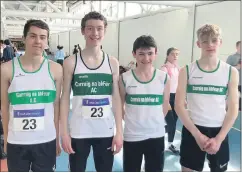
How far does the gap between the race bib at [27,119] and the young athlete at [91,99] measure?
0.51 feet

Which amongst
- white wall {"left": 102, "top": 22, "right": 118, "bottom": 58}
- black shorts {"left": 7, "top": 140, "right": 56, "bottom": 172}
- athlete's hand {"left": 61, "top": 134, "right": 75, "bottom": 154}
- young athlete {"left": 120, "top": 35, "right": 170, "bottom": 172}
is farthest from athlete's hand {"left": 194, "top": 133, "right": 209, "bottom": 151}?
white wall {"left": 102, "top": 22, "right": 118, "bottom": 58}

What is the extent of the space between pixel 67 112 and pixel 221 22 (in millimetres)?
5024

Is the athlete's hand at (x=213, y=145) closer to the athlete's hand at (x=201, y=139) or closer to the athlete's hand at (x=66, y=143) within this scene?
the athlete's hand at (x=201, y=139)

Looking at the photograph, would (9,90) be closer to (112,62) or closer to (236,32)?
(112,62)

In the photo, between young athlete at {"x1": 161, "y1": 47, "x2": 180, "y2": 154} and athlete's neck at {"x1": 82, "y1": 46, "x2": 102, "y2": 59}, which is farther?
young athlete at {"x1": 161, "y1": 47, "x2": 180, "y2": 154}

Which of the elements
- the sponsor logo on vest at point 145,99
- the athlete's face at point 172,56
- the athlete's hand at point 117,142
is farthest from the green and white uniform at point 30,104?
the athlete's face at point 172,56

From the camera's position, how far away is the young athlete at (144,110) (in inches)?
72.2

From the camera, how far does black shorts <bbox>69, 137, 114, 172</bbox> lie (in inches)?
69.2

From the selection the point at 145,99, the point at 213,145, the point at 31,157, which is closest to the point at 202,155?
the point at 213,145

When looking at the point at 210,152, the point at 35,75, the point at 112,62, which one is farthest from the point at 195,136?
the point at 35,75

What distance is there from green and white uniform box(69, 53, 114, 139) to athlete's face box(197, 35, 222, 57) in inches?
25.5

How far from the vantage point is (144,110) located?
1830mm

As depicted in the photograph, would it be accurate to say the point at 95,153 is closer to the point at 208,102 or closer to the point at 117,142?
the point at 117,142

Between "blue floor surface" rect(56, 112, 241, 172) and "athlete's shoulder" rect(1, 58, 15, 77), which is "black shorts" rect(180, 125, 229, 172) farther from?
"athlete's shoulder" rect(1, 58, 15, 77)
